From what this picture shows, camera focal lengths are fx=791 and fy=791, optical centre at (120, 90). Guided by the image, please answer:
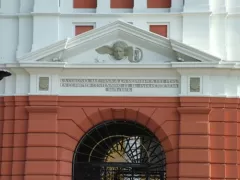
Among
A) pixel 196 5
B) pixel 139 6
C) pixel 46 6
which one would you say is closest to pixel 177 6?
pixel 196 5

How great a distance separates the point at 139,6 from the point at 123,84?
76.0 inches

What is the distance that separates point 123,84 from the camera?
1803 cm

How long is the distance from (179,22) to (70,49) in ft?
8.53

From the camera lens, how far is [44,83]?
707 inches

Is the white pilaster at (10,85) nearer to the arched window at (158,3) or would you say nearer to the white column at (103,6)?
the white column at (103,6)

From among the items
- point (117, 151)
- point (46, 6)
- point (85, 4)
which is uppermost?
point (85, 4)

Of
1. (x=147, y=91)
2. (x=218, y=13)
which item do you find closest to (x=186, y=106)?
(x=147, y=91)

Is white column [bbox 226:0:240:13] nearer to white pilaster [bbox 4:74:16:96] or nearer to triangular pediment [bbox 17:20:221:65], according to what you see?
triangular pediment [bbox 17:20:221:65]

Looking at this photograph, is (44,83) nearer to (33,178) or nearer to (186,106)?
(33,178)

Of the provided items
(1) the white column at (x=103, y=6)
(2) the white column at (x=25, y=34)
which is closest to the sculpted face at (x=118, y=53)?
(1) the white column at (x=103, y=6)

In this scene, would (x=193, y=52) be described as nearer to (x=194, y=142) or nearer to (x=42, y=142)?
(x=194, y=142)

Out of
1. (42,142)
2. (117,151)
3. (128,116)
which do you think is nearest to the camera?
(42,142)

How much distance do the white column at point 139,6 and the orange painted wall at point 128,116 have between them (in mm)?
2140

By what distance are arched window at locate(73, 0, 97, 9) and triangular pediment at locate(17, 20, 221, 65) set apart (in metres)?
0.99
